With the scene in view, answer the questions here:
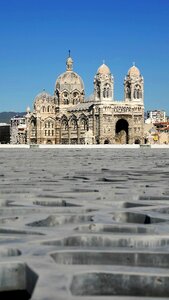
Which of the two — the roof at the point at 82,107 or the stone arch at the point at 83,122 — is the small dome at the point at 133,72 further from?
the stone arch at the point at 83,122

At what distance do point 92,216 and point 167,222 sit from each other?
1.78ft

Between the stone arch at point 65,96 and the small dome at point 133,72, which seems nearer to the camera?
the small dome at point 133,72

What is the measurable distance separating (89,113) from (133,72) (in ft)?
31.3

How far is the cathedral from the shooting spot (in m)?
87.4

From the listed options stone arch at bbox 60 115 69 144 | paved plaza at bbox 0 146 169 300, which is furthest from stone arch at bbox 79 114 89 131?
paved plaza at bbox 0 146 169 300

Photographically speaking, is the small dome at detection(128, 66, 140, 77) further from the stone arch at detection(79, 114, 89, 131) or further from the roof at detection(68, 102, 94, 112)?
the stone arch at detection(79, 114, 89, 131)

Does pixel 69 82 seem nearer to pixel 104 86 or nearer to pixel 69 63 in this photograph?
pixel 69 63

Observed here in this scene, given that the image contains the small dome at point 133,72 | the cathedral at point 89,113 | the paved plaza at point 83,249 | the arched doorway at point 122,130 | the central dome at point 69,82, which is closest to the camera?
the paved plaza at point 83,249

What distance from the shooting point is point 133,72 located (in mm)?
91250

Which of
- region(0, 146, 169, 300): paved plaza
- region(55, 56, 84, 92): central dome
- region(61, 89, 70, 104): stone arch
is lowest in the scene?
region(0, 146, 169, 300): paved plaza

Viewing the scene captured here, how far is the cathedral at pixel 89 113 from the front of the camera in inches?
3442

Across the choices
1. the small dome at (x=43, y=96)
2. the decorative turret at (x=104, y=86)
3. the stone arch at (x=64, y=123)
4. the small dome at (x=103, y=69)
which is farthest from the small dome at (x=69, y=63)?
the decorative turret at (x=104, y=86)

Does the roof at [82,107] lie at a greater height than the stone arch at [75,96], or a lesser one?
lesser

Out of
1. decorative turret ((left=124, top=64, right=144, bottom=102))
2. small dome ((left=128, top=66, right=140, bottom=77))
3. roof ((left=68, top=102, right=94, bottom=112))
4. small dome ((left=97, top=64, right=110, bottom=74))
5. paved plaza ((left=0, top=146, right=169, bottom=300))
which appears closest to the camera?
paved plaza ((left=0, top=146, right=169, bottom=300))
